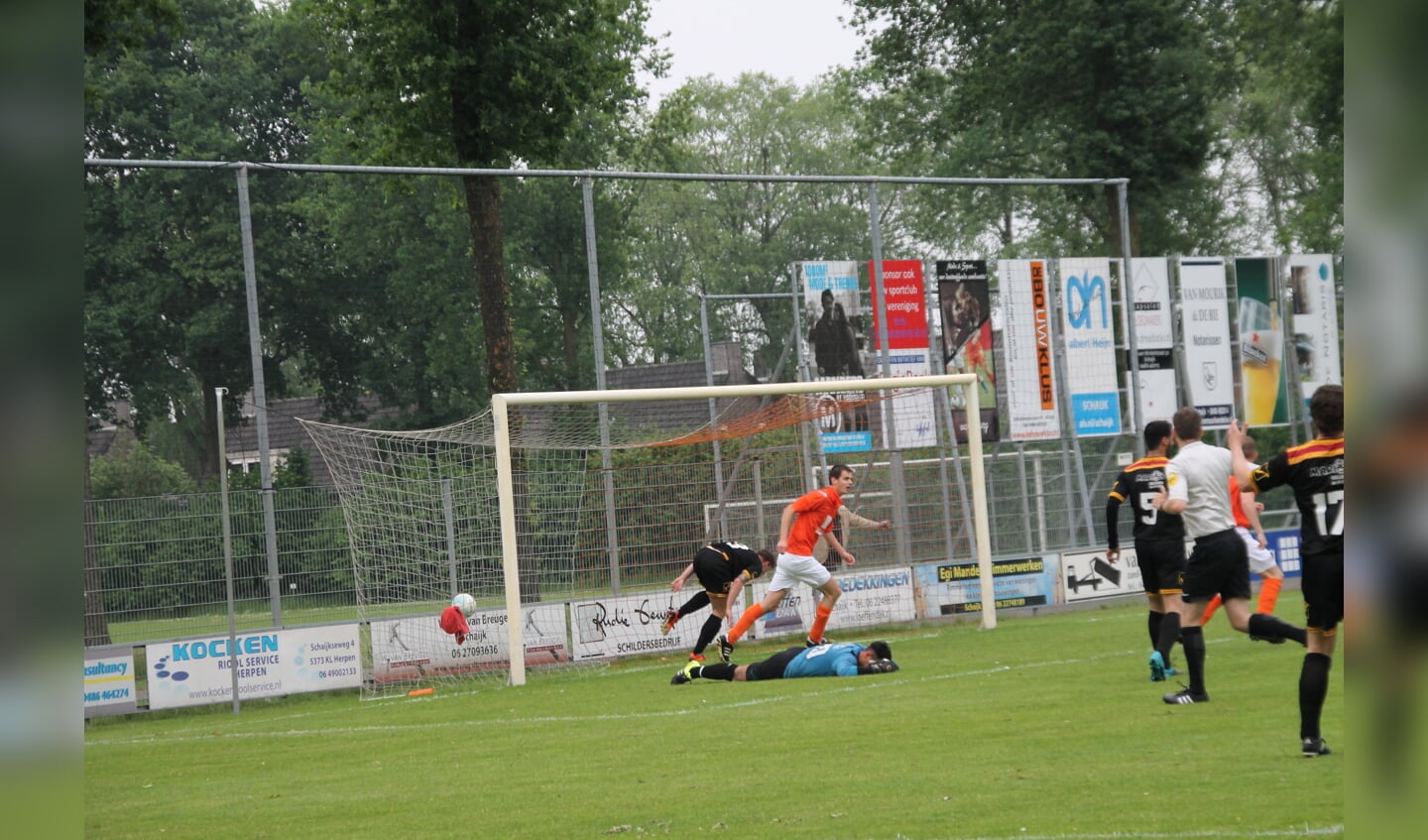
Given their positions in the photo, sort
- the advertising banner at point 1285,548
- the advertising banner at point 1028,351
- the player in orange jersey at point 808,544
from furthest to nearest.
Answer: the advertising banner at point 1285,548 → the advertising banner at point 1028,351 → the player in orange jersey at point 808,544

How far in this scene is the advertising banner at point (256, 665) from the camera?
16.4 m

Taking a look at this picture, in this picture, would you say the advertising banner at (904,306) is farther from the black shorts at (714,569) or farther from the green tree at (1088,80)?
the green tree at (1088,80)

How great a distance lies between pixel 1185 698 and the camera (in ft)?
37.0

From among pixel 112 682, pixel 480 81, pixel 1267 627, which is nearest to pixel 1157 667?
pixel 1267 627

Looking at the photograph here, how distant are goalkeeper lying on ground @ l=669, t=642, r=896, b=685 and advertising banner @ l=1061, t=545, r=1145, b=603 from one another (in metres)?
8.12

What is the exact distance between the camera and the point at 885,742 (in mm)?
10281

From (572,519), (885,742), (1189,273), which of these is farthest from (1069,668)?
(1189,273)

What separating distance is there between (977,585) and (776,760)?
483 inches

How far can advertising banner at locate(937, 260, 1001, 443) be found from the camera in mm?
22734

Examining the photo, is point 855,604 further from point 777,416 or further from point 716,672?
point 716,672

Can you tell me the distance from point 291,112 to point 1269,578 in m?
41.7

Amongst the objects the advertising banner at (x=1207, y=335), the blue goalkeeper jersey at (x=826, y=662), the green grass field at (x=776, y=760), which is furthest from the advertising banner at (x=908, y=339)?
the blue goalkeeper jersey at (x=826, y=662)

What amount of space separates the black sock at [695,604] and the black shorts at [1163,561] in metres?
6.59

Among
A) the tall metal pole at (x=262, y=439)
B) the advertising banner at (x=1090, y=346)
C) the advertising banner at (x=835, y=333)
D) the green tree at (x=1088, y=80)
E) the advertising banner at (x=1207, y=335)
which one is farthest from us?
the green tree at (x=1088, y=80)
